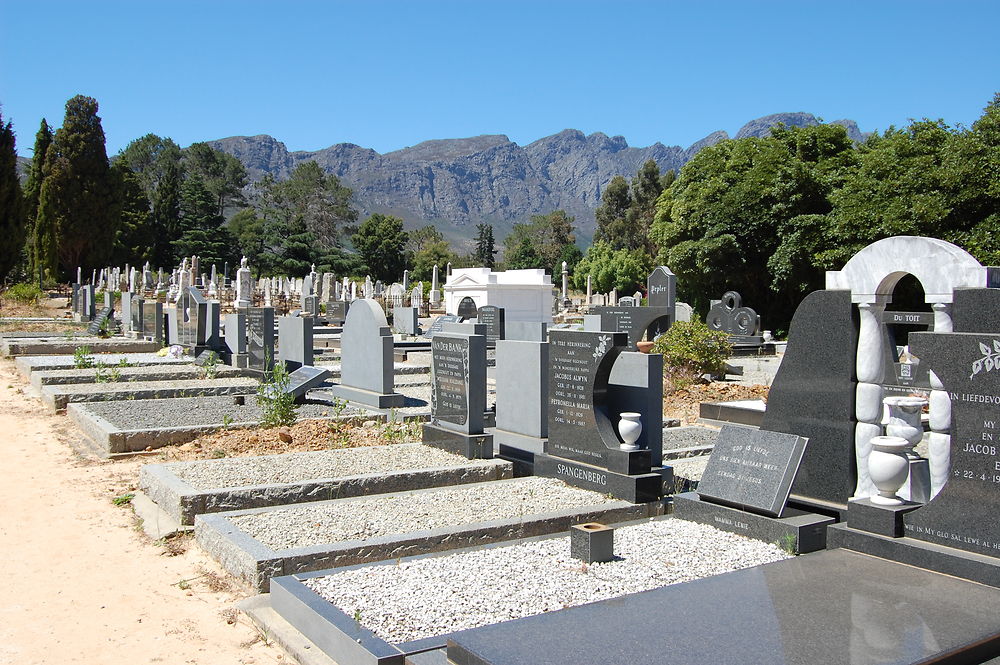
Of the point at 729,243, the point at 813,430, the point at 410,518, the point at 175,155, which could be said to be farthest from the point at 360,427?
the point at 175,155

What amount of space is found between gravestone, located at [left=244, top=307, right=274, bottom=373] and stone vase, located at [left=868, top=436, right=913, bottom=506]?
985 cm

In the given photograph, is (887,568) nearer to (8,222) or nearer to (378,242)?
(8,222)

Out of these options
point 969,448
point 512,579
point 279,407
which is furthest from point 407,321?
point 969,448

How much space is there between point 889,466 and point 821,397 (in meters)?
0.97

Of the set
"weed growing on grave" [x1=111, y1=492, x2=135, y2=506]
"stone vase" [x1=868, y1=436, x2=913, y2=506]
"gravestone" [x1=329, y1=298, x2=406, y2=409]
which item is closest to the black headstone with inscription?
"stone vase" [x1=868, y1=436, x2=913, y2=506]

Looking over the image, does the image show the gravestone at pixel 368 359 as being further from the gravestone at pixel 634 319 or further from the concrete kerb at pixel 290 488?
the gravestone at pixel 634 319

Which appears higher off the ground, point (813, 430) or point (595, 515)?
point (813, 430)

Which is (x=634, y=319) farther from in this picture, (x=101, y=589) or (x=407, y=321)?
(x=101, y=589)

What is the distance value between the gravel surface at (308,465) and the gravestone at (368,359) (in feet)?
9.45

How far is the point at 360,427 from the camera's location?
9.77m

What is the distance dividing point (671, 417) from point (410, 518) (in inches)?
257

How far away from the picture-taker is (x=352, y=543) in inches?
202

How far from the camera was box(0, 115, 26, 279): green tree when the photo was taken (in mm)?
30578

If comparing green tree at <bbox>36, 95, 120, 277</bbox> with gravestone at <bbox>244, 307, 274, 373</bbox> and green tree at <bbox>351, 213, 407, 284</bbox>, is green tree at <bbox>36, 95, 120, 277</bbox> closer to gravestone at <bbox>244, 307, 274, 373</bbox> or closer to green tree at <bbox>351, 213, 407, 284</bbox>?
green tree at <bbox>351, 213, 407, 284</bbox>
